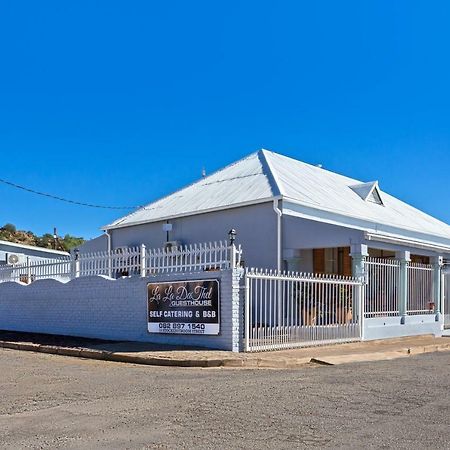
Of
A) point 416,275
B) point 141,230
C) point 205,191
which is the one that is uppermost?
point 205,191

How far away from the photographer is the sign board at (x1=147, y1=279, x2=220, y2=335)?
13296 millimetres

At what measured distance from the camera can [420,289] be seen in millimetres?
19703

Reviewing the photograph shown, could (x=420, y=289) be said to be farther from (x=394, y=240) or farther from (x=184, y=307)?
(x=184, y=307)

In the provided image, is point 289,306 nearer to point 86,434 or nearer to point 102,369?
point 102,369

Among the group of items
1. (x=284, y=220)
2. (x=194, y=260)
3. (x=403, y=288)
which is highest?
(x=284, y=220)

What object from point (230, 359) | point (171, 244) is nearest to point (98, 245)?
point (171, 244)

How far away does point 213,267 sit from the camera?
48.0ft

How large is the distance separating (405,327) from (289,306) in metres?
5.99

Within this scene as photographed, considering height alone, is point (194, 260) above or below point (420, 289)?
above

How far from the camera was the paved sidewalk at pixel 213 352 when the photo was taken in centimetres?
1158

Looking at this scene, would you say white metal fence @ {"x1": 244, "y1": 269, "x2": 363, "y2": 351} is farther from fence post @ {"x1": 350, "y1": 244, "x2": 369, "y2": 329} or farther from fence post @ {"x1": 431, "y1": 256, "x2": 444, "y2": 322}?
fence post @ {"x1": 431, "y1": 256, "x2": 444, "y2": 322}

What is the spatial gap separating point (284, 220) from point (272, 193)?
1.01 metres

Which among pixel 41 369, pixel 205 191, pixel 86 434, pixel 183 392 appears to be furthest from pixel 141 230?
pixel 86 434

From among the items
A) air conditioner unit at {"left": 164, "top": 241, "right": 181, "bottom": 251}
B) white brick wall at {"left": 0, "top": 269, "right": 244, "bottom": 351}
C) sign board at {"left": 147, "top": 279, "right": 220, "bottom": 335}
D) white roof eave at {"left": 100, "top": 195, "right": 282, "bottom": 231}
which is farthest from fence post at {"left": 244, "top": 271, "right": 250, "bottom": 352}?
air conditioner unit at {"left": 164, "top": 241, "right": 181, "bottom": 251}
